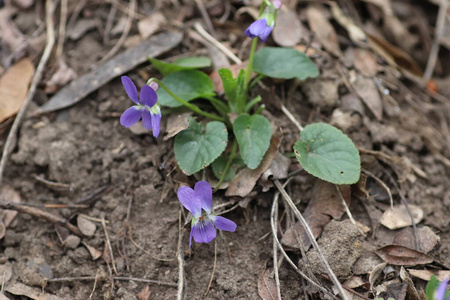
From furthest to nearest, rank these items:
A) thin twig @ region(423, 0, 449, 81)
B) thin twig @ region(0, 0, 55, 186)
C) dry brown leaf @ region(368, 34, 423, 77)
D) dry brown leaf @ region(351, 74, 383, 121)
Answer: thin twig @ region(423, 0, 449, 81)
dry brown leaf @ region(368, 34, 423, 77)
dry brown leaf @ region(351, 74, 383, 121)
thin twig @ region(0, 0, 55, 186)

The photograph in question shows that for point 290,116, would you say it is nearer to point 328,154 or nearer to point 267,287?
point 328,154

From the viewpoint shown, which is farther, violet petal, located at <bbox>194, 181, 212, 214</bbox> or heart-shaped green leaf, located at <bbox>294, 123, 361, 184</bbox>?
heart-shaped green leaf, located at <bbox>294, 123, 361, 184</bbox>

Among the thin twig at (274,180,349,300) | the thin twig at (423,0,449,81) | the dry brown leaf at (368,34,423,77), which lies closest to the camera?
the thin twig at (274,180,349,300)

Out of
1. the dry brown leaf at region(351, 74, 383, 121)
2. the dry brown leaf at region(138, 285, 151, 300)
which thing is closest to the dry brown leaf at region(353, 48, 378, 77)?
the dry brown leaf at region(351, 74, 383, 121)

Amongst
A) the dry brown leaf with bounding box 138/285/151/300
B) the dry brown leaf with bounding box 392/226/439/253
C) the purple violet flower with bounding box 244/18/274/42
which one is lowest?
the dry brown leaf with bounding box 138/285/151/300

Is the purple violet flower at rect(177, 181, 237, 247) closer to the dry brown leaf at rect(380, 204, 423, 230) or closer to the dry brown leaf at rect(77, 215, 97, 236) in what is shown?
the dry brown leaf at rect(77, 215, 97, 236)

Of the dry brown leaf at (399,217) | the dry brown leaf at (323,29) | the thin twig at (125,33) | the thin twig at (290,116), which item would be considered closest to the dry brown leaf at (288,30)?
the dry brown leaf at (323,29)

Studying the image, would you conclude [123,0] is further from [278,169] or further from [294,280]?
[294,280]

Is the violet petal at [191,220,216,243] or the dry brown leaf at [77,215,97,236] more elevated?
the violet petal at [191,220,216,243]

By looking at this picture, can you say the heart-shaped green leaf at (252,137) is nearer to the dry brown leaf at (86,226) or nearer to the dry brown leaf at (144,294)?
the dry brown leaf at (144,294)
